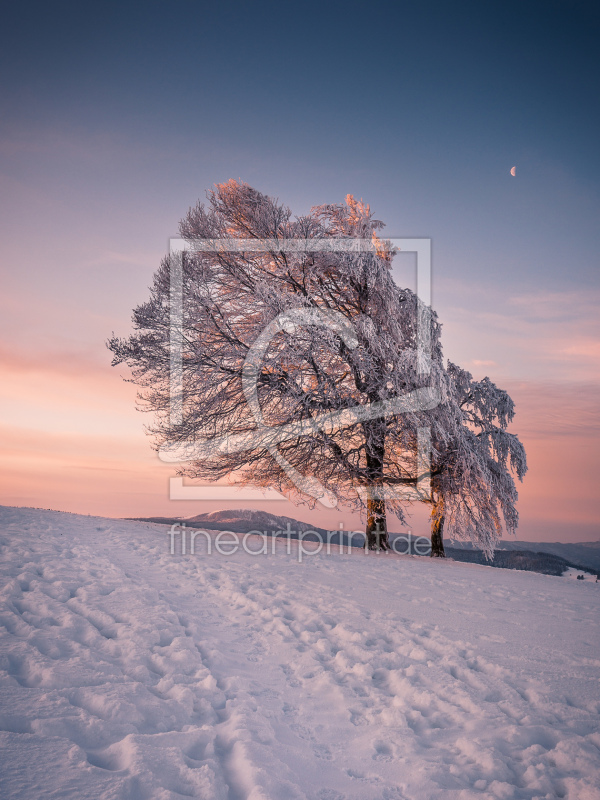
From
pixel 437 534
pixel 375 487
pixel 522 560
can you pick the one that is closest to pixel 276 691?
pixel 375 487

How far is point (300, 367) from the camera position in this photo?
1113cm

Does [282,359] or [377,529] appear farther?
[377,529]

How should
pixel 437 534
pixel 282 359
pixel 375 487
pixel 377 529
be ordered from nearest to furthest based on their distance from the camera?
1. pixel 282 359
2. pixel 375 487
3. pixel 377 529
4. pixel 437 534

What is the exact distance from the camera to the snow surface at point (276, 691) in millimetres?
2416

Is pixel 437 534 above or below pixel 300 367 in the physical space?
below

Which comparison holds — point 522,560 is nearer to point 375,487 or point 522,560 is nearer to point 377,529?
point 377,529

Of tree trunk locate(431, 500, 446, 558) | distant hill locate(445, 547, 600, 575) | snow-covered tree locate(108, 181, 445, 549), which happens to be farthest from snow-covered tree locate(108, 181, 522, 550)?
distant hill locate(445, 547, 600, 575)

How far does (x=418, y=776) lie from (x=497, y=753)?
0.59 metres

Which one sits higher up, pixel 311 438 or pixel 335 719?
pixel 311 438

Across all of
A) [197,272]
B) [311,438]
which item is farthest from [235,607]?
[197,272]

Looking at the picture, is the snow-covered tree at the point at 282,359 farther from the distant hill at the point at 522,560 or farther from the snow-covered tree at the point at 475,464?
the distant hill at the point at 522,560

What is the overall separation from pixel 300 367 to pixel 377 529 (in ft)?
16.8

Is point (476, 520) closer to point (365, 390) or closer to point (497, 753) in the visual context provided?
point (365, 390)

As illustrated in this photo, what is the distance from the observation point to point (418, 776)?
2580 millimetres
